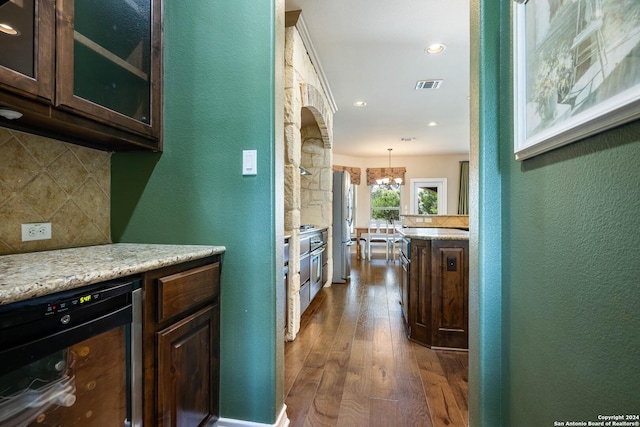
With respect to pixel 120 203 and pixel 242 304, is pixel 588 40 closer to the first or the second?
pixel 242 304

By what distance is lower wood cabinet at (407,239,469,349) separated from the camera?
2252 mm

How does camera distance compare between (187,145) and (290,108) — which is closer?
(187,145)

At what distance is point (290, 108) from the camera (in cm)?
237

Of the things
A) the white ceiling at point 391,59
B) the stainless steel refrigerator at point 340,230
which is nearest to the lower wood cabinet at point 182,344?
the white ceiling at point 391,59

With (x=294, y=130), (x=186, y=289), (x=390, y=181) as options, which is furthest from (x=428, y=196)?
(x=186, y=289)

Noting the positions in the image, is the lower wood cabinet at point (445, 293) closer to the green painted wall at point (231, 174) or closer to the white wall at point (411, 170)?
the green painted wall at point (231, 174)

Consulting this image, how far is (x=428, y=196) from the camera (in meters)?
8.20

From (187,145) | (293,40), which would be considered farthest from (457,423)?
(293,40)

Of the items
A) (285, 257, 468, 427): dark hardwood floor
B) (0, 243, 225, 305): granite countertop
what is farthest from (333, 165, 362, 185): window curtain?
(0, 243, 225, 305): granite countertop

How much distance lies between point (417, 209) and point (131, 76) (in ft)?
25.7

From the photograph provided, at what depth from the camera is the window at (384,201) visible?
8.35 m

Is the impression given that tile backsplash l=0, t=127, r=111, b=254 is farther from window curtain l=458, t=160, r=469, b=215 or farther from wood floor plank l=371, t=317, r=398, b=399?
window curtain l=458, t=160, r=469, b=215

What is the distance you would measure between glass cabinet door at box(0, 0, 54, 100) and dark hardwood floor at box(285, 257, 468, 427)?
172cm

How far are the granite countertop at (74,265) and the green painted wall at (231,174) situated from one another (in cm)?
15
